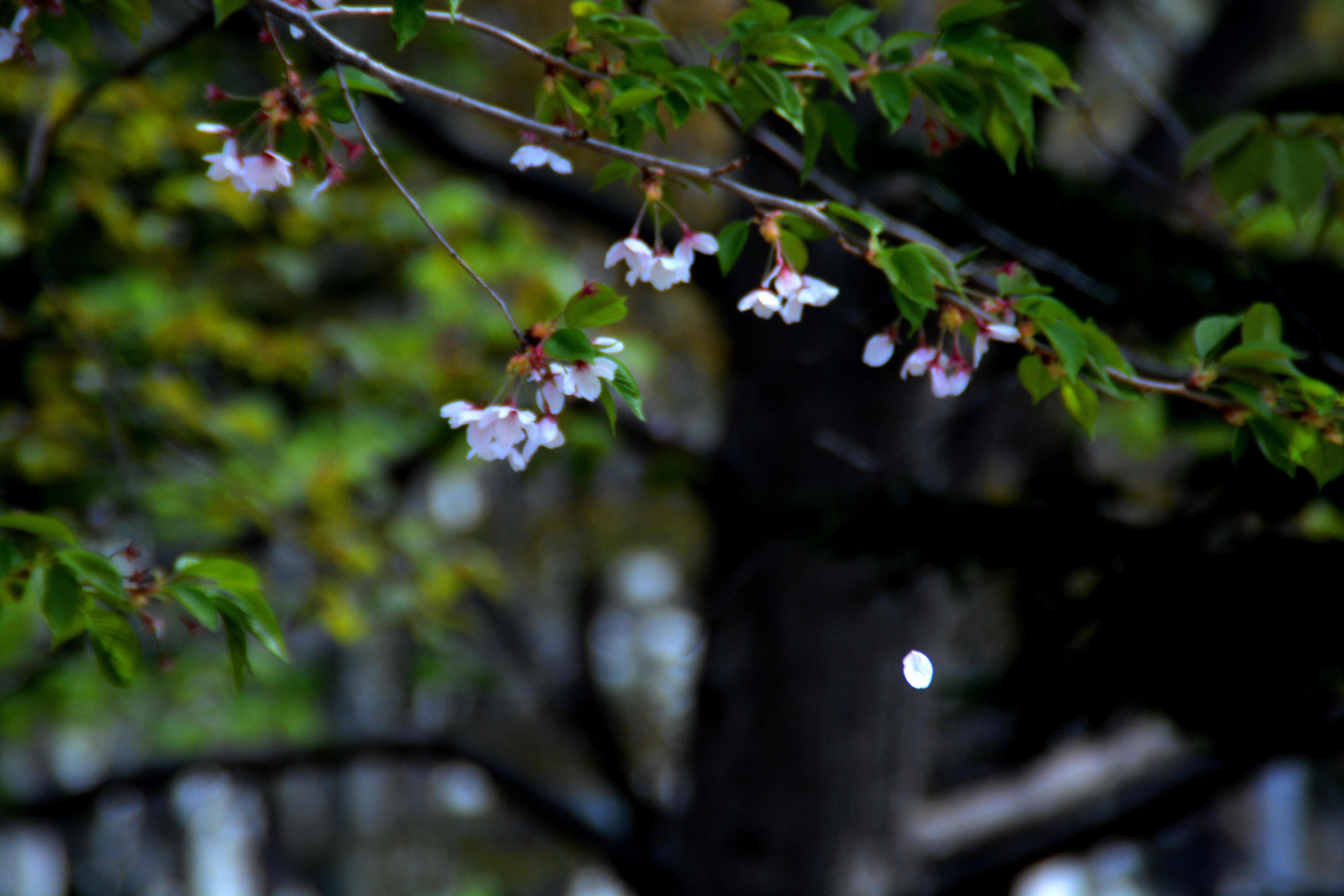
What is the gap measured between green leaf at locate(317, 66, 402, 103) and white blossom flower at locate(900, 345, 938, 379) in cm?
66

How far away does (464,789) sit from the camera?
7.70m

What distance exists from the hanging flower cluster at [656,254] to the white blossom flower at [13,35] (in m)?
0.76

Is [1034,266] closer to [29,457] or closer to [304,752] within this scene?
[29,457]

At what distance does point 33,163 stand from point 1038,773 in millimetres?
3359

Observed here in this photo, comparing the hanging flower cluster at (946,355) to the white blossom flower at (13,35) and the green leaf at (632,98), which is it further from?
the white blossom flower at (13,35)

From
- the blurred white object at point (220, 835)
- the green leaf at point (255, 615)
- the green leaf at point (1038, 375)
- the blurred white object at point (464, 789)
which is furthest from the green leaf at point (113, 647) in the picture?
the blurred white object at point (220, 835)

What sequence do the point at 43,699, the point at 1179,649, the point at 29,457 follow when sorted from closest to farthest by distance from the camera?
the point at 1179,649, the point at 29,457, the point at 43,699

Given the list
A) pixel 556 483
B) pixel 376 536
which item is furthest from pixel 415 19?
pixel 556 483

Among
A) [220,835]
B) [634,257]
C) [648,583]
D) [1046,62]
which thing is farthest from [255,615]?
[220,835]

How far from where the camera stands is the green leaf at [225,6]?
109 centimetres

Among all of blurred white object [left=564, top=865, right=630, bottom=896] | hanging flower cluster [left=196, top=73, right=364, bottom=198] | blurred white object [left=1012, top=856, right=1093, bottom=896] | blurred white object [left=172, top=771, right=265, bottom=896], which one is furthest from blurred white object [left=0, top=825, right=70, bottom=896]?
hanging flower cluster [left=196, top=73, right=364, bottom=198]

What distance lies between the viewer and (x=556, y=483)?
24.7 feet

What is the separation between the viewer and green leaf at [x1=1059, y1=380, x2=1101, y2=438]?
1.10 metres

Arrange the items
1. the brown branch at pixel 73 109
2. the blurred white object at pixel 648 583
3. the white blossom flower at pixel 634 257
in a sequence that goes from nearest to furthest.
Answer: the white blossom flower at pixel 634 257
the brown branch at pixel 73 109
the blurred white object at pixel 648 583
